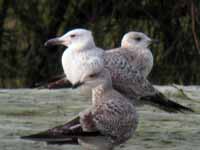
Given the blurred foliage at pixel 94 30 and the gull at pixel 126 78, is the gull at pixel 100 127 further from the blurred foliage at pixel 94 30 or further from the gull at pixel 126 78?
the blurred foliage at pixel 94 30

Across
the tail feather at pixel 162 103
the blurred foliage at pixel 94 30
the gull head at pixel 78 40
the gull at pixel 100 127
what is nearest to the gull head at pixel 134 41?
the gull head at pixel 78 40

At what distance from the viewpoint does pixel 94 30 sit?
444 inches

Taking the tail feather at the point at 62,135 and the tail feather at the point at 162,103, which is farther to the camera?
the tail feather at the point at 162,103

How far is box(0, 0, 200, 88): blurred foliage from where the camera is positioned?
440 inches

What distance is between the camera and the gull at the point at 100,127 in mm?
6516

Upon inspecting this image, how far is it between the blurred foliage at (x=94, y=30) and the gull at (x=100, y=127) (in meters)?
4.28

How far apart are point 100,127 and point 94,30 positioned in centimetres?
474

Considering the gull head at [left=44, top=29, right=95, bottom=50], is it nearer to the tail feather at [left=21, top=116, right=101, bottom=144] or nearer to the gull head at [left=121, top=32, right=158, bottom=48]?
the gull head at [left=121, top=32, right=158, bottom=48]

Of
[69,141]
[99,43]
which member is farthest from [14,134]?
[99,43]

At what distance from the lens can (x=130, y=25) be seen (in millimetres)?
11305

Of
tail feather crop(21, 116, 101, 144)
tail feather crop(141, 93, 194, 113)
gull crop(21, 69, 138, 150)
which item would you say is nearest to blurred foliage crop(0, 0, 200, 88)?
tail feather crop(141, 93, 194, 113)

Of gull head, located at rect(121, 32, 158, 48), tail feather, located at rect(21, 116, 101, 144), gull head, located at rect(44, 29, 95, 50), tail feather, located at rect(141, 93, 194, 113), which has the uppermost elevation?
gull head, located at rect(44, 29, 95, 50)

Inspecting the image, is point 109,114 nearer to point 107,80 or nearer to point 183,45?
point 107,80

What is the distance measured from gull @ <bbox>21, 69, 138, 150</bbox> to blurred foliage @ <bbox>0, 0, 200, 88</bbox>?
A: 14.0 ft
